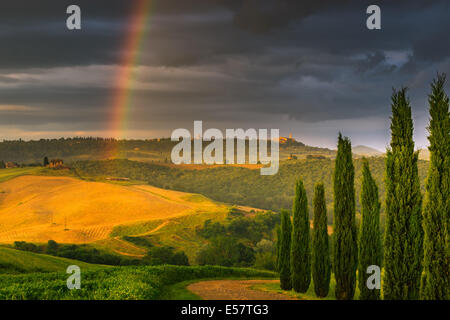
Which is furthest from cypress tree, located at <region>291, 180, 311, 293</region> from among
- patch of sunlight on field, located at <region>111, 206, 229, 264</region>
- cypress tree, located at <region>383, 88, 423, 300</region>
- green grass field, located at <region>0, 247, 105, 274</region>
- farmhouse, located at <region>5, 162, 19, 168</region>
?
farmhouse, located at <region>5, 162, 19, 168</region>

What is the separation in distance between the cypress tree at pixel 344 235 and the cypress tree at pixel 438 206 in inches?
149

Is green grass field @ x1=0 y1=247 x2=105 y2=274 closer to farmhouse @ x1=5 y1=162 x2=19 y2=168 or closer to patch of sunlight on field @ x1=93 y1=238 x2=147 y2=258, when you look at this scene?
patch of sunlight on field @ x1=93 y1=238 x2=147 y2=258

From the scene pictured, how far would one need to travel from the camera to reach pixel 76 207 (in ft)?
319

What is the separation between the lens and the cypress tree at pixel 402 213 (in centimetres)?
1380

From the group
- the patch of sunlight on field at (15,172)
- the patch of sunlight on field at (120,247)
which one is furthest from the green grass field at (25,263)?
the patch of sunlight on field at (15,172)

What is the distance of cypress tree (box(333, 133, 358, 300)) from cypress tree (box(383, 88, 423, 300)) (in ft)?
9.66

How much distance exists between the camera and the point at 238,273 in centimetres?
2833

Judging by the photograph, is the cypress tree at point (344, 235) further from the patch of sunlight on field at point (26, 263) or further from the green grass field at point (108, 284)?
the patch of sunlight on field at point (26, 263)

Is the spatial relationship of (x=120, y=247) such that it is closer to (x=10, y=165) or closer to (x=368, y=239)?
(x=10, y=165)

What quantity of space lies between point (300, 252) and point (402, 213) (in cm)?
714
